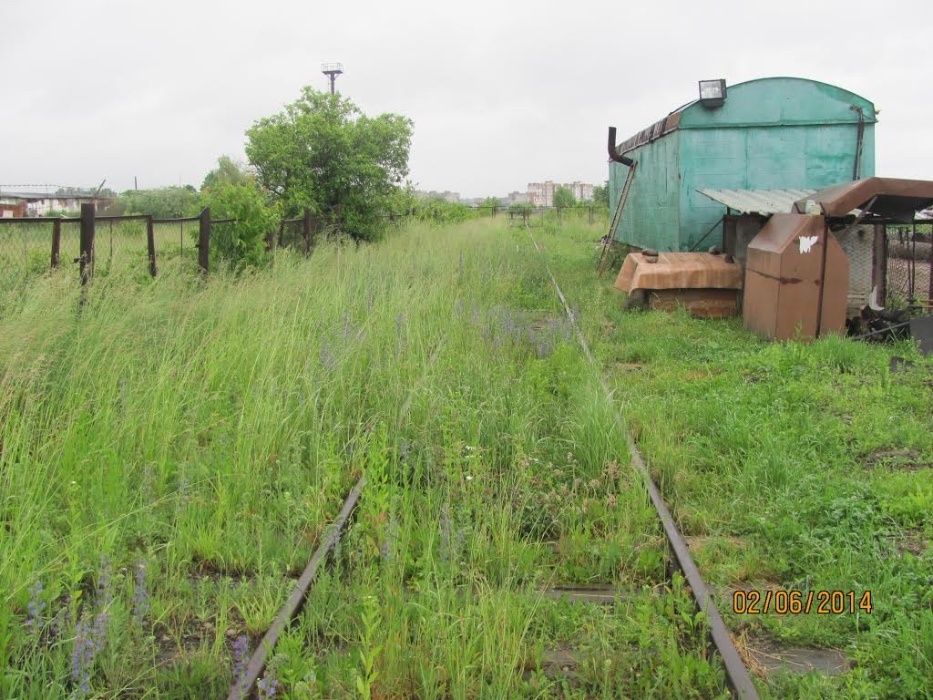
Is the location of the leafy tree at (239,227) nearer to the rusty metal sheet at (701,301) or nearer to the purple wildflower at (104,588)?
the rusty metal sheet at (701,301)

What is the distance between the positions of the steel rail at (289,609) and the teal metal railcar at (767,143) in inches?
430

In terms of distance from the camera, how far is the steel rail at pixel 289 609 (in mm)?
2947

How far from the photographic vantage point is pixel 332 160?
2091 cm

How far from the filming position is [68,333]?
21.2 ft

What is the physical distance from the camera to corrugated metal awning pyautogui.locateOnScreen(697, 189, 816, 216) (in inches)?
427

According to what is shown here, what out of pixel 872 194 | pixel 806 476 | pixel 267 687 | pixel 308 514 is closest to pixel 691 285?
pixel 872 194

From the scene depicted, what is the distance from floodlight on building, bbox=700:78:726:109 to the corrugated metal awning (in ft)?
4.80

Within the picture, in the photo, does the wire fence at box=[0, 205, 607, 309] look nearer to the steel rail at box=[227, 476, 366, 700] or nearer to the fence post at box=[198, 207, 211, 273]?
the fence post at box=[198, 207, 211, 273]

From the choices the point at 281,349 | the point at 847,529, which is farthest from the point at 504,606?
the point at 281,349

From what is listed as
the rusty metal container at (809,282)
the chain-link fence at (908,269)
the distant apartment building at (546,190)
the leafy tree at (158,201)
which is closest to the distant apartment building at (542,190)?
the distant apartment building at (546,190)

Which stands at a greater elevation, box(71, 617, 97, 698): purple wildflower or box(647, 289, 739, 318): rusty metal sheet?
box(647, 289, 739, 318): rusty metal sheet

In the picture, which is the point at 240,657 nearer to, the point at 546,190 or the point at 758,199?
the point at 758,199

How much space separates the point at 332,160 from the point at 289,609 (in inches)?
729

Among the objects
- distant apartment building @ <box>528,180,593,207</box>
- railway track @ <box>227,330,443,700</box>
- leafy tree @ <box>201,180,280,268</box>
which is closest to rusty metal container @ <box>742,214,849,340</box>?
railway track @ <box>227,330,443,700</box>
